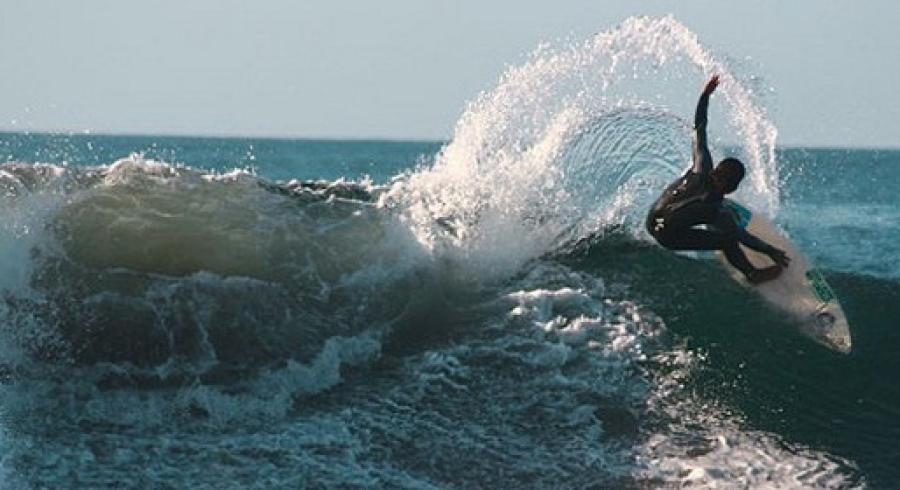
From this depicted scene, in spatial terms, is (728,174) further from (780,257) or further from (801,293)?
(801,293)

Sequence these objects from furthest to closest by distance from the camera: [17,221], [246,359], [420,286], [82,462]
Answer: [420,286]
[17,221]
[246,359]
[82,462]

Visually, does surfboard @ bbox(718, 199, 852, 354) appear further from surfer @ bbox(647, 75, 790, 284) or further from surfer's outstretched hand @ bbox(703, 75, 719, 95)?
surfer's outstretched hand @ bbox(703, 75, 719, 95)

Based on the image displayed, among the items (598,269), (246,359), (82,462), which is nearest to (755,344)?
(598,269)

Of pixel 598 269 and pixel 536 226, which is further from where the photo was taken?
pixel 536 226

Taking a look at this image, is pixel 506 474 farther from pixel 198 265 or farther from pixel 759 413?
pixel 198 265

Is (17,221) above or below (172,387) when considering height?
above

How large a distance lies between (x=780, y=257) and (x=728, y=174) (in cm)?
109

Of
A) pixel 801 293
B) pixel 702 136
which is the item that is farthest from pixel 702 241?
pixel 801 293

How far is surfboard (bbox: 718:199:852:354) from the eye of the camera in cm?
1070

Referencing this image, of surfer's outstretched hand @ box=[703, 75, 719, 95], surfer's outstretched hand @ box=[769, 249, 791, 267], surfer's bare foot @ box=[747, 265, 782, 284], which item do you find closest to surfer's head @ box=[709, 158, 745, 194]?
surfer's outstretched hand @ box=[703, 75, 719, 95]

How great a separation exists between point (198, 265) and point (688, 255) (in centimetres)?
515

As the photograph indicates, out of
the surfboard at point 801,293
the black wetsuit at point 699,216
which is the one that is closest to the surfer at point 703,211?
the black wetsuit at point 699,216

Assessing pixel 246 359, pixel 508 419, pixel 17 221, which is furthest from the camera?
pixel 17 221

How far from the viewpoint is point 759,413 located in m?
9.55
